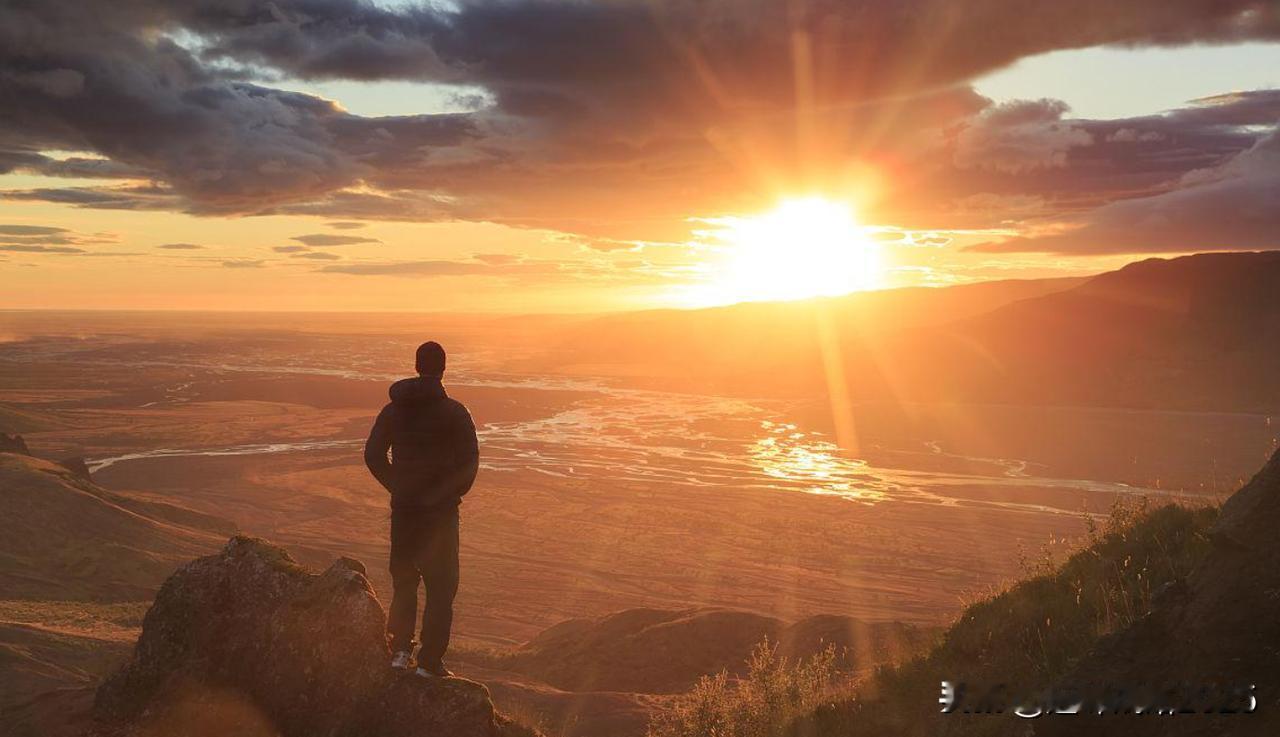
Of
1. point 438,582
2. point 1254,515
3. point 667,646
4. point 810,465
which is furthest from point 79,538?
point 810,465

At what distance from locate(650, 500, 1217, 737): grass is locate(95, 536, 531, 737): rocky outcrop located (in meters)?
3.03

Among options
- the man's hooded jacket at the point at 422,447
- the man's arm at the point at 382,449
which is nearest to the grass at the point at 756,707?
the man's hooded jacket at the point at 422,447

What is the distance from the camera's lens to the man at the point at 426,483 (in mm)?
6402

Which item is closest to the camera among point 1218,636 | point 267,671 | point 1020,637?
point 1218,636

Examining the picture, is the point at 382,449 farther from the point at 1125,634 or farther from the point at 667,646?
the point at 667,646

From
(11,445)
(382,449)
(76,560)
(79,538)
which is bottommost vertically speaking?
(76,560)

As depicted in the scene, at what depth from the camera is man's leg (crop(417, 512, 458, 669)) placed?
6453 millimetres

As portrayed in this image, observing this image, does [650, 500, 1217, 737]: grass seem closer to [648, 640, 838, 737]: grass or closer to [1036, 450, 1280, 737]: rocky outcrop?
[648, 640, 838, 737]: grass

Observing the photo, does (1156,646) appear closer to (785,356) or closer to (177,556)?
(177,556)

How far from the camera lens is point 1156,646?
16.8 ft

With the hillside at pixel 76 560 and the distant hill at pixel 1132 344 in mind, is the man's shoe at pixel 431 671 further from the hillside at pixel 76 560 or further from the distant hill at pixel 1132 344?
the distant hill at pixel 1132 344

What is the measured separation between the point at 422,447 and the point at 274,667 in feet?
6.63

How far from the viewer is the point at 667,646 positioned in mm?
20734

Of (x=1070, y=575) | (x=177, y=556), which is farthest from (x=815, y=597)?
(x=1070, y=575)
